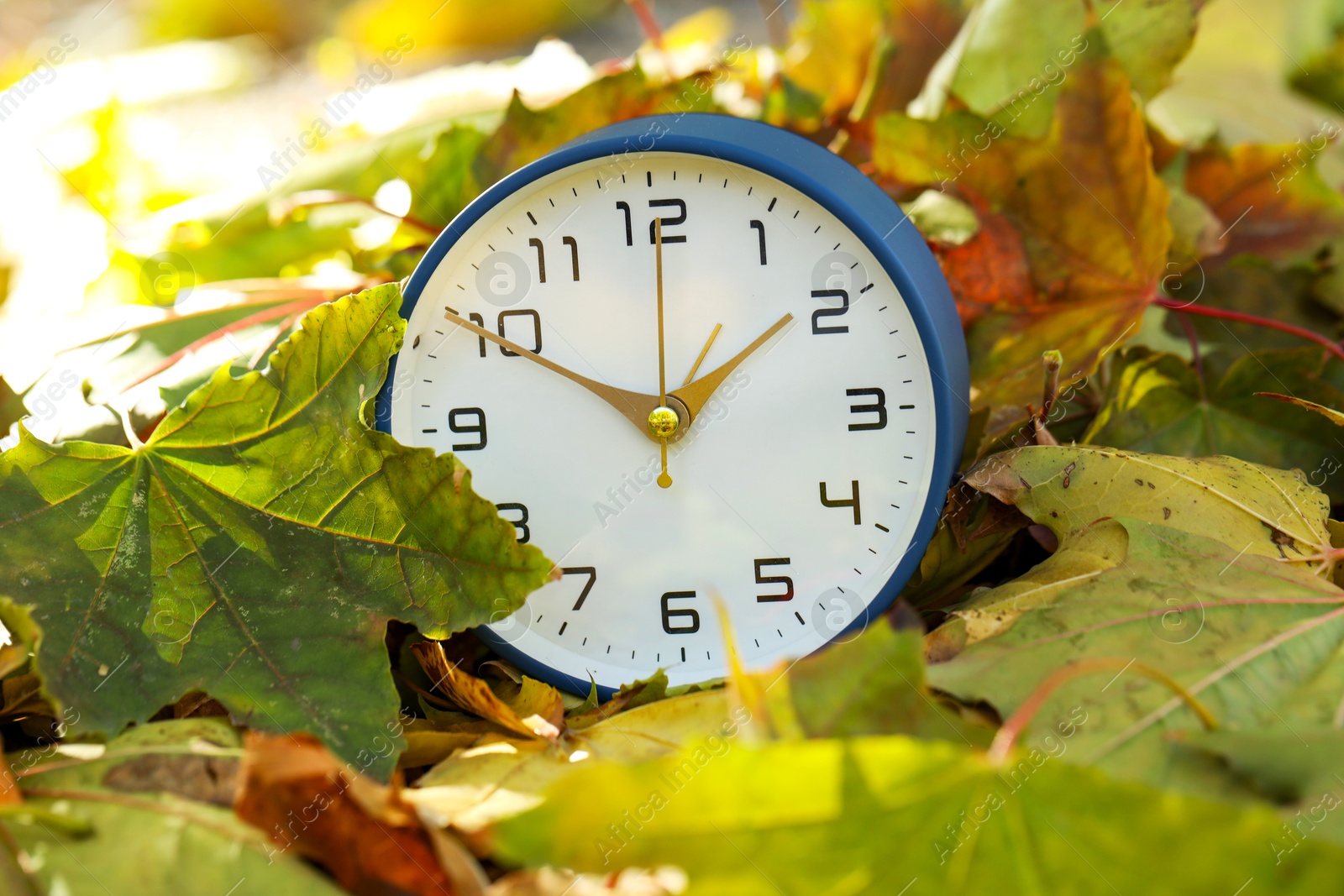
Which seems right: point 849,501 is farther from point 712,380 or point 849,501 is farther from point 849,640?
point 849,640

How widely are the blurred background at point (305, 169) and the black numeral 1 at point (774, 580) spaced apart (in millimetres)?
529

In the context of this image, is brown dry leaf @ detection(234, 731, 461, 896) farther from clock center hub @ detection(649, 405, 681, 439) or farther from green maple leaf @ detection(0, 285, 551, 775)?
clock center hub @ detection(649, 405, 681, 439)

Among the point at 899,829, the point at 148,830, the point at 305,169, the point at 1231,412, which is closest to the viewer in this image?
the point at 899,829

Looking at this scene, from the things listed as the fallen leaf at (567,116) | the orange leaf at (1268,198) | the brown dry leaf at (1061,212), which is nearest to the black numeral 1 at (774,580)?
the brown dry leaf at (1061,212)

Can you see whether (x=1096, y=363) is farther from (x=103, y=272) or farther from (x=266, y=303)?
(x=103, y=272)

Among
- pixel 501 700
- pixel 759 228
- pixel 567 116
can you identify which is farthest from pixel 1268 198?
pixel 501 700

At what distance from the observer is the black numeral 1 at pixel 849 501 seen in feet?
2.85

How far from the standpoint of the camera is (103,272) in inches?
51.7

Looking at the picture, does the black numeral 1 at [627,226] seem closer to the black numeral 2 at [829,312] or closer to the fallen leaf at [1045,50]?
the black numeral 2 at [829,312]

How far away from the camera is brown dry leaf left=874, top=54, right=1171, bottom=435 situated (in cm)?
99

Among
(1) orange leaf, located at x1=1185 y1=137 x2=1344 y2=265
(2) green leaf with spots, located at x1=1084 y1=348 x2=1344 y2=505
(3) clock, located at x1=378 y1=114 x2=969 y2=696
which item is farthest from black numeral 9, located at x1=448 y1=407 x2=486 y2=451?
(1) orange leaf, located at x1=1185 y1=137 x2=1344 y2=265

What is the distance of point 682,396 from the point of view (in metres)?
0.87

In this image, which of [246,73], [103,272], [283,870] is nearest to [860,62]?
[103,272]

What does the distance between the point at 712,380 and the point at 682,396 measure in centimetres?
3
